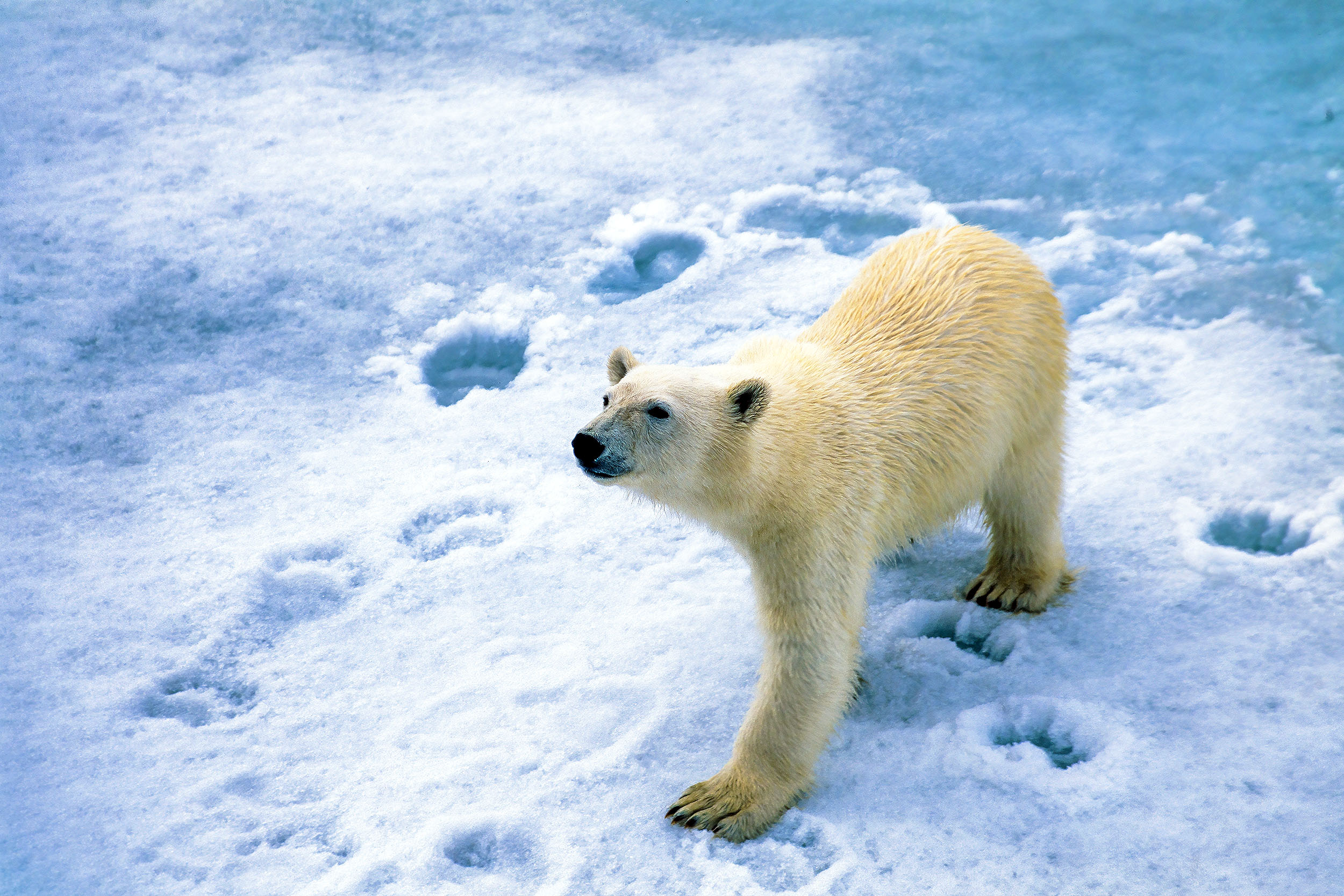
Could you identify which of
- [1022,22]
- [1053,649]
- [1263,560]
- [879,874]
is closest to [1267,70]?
[1022,22]

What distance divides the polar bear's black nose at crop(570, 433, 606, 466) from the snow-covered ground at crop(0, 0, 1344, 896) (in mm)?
977

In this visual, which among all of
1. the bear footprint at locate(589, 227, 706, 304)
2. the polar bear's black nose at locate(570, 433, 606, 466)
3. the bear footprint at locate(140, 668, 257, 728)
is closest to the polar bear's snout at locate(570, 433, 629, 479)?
the polar bear's black nose at locate(570, 433, 606, 466)

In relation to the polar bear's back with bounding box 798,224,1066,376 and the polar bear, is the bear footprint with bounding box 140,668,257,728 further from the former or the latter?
the polar bear's back with bounding box 798,224,1066,376

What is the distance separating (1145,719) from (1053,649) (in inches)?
14.1

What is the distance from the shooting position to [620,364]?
3.11 meters

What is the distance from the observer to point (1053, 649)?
3527 mm

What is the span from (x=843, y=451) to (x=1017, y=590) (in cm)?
94

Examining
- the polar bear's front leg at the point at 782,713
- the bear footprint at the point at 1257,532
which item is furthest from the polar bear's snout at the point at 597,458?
the bear footprint at the point at 1257,532

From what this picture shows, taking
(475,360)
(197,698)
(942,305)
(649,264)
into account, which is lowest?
(197,698)

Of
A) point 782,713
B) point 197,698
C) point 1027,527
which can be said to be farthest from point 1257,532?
point 197,698

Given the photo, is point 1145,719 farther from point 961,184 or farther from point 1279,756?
point 961,184

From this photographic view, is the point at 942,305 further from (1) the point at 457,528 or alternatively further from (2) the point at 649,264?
(2) the point at 649,264

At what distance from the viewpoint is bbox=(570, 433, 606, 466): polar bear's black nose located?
2.77 meters

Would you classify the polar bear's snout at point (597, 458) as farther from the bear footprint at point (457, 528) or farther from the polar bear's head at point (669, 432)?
the bear footprint at point (457, 528)
